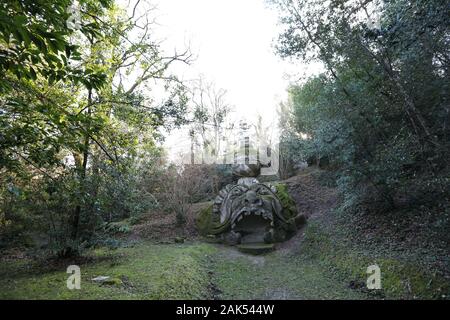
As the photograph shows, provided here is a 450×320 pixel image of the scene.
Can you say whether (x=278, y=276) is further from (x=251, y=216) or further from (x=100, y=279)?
(x=100, y=279)

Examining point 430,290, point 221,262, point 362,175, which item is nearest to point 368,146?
point 362,175

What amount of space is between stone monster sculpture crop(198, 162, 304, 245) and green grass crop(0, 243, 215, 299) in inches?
80.8

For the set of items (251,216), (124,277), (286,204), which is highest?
(286,204)

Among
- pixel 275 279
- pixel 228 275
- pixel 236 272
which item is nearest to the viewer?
pixel 275 279

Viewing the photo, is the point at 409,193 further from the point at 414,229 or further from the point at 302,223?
the point at 302,223

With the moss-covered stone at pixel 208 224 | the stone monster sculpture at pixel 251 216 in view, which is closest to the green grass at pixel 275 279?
the stone monster sculpture at pixel 251 216

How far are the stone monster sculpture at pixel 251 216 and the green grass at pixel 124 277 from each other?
205 cm

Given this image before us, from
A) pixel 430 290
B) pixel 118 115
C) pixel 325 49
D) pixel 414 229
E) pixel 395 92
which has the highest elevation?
pixel 325 49

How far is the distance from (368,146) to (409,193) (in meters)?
1.43

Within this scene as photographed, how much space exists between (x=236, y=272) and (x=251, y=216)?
2952mm

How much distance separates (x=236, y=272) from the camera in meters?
6.83

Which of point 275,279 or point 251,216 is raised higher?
point 251,216

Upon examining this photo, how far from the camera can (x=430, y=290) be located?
402 centimetres

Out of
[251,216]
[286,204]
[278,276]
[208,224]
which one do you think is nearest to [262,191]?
[286,204]
